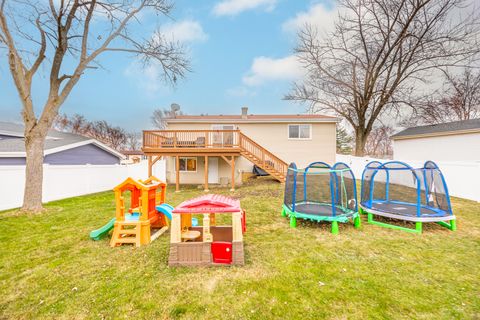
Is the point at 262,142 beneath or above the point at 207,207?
above

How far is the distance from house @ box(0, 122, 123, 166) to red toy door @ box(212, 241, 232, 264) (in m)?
12.8

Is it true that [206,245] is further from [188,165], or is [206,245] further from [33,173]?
[188,165]

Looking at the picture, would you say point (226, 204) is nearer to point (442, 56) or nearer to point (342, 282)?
point (342, 282)

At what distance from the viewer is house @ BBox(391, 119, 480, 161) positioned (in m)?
13.2

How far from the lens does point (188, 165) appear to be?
1480cm

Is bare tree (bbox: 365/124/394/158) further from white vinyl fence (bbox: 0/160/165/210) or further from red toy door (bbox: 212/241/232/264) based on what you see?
red toy door (bbox: 212/241/232/264)

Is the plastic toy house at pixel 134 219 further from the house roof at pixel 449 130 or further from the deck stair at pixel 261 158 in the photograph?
the house roof at pixel 449 130

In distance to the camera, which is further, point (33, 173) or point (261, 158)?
point (261, 158)

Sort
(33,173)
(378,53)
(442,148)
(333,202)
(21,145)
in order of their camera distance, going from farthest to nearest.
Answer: (378,53), (442,148), (21,145), (33,173), (333,202)

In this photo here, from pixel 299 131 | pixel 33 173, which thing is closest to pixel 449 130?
pixel 299 131

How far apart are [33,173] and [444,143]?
75.7 feet

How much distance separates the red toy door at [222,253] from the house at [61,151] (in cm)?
1281

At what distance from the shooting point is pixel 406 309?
8.83ft

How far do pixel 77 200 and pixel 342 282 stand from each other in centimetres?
1120
